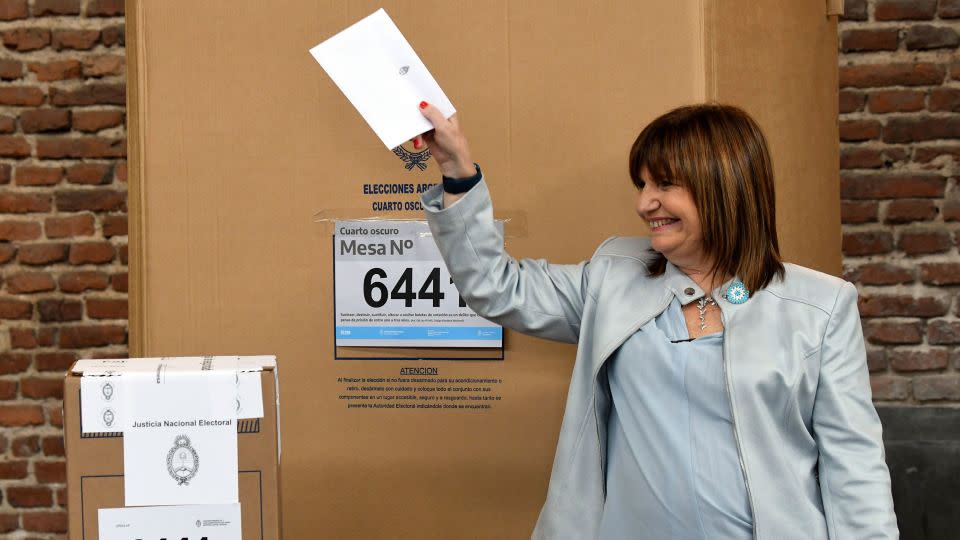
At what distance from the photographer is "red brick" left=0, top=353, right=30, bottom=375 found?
2469mm

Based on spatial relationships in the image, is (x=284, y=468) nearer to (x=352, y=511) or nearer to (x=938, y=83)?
(x=352, y=511)

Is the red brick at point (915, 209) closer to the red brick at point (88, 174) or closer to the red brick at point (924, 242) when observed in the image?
the red brick at point (924, 242)

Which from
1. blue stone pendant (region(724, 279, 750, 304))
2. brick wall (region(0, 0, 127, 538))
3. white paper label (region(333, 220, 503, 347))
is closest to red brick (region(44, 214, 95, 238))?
brick wall (region(0, 0, 127, 538))

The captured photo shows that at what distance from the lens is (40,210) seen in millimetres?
2451

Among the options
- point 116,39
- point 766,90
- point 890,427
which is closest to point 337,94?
point 766,90

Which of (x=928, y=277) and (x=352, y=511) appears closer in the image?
(x=352, y=511)

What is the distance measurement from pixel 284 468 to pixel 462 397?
30 cm

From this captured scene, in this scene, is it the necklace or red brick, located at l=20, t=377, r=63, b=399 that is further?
red brick, located at l=20, t=377, r=63, b=399

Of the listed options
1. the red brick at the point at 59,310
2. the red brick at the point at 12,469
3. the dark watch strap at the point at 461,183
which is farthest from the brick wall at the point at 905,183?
the red brick at the point at 12,469

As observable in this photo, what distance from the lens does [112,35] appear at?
2.44 meters

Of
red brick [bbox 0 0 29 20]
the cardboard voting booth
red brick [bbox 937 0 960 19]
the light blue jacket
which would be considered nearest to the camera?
the light blue jacket

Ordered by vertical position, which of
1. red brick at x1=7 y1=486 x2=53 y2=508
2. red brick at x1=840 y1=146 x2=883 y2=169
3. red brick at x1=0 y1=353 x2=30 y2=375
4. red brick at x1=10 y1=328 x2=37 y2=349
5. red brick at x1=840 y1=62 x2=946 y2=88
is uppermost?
red brick at x1=840 y1=62 x2=946 y2=88

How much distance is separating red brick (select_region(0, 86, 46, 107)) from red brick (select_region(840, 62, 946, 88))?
6.91 ft

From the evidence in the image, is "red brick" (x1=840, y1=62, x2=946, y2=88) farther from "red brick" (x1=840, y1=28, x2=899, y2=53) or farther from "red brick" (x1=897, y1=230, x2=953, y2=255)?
"red brick" (x1=897, y1=230, x2=953, y2=255)
